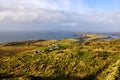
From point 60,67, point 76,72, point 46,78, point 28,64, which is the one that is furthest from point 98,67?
point 28,64

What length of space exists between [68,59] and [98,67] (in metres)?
7.50

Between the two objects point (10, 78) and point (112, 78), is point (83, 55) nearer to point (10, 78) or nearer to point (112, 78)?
point (112, 78)

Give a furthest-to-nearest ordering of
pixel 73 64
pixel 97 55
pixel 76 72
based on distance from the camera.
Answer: pixel 97 55
pixel 73 64
pixel 76 72

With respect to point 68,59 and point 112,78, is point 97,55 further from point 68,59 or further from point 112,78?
point 112,78

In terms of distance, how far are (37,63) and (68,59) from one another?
722 centimetres

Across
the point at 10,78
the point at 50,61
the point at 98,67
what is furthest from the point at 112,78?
the point at 10,78

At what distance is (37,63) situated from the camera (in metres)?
50.0

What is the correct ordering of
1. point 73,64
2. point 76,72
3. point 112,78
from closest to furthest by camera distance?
point 112,78
point 76,72
point 73,64

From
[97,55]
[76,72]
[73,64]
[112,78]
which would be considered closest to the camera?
[112,78]

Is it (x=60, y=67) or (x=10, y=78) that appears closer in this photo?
(x=10, y=78)

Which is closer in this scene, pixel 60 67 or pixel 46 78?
pixel 46 78

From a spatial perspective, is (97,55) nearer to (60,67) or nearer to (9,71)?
(60,67)

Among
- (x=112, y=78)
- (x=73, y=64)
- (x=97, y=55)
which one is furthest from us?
(x=97, y=55)

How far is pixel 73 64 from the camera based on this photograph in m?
49.2
